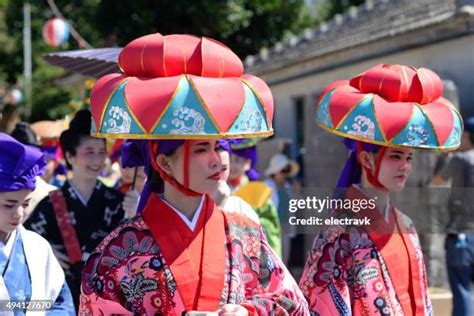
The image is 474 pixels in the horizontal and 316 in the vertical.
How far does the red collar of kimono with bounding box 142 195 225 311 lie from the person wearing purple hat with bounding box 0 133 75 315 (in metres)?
0.75

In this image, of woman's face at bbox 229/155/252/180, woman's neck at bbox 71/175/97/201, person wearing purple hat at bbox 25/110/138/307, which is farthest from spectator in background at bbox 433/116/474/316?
woman's neck at bbox 71/175/97/201

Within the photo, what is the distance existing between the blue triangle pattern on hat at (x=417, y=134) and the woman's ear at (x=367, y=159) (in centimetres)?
25

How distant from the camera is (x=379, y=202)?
158 inches

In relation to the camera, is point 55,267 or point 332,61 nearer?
point 55,267

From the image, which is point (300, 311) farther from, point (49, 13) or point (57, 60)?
point (49, 13)

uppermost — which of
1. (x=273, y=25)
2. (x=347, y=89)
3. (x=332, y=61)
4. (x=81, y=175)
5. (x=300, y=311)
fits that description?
(x=273, y=25)

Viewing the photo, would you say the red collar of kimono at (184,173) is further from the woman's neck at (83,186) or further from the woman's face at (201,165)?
the woman's neck at (83,186)

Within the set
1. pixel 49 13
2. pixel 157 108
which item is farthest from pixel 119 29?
pixel 157 108

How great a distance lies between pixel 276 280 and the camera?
127 inches

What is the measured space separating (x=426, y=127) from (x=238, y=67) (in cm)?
108

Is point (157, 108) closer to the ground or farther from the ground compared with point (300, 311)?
farther from the ground

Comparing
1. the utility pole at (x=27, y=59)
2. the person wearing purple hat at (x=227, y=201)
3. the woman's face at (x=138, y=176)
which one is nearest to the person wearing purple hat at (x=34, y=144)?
the woman's face at (x=138, y=176)

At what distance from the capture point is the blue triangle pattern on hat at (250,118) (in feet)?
9.55

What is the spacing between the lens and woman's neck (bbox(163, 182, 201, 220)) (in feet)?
10.5
